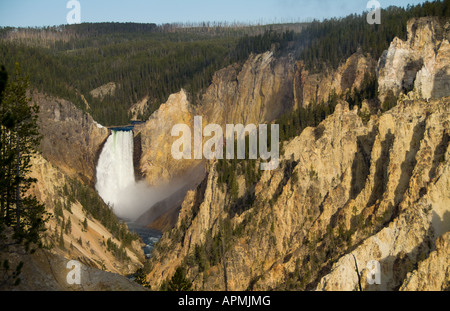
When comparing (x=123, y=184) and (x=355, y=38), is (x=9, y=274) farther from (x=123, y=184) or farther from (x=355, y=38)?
(x=123, y=184)

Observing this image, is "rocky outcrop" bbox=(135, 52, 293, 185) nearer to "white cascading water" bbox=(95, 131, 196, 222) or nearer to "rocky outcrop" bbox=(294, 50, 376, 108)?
"white cascading water" bbox=(95, 131, 196, 222)

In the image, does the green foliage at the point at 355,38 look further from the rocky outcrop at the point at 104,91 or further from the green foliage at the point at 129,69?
the rocky outcrop at the point at 104,91

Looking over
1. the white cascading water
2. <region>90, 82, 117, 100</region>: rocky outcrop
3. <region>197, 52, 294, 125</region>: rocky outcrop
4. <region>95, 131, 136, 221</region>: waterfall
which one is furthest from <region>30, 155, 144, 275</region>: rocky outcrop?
<region>90, 82, 117, 100</region>: rocky outcrop

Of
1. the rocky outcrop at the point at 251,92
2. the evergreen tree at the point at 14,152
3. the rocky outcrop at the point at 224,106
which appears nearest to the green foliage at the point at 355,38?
the rocky outcrop at the point at 251,92

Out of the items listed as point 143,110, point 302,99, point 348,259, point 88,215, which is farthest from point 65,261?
point 143,110

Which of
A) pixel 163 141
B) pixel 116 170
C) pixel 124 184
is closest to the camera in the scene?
pixel 124 184

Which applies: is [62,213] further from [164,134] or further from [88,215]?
[164,134]

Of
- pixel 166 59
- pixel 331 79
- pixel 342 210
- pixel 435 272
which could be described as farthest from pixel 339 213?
pixel 166 59
